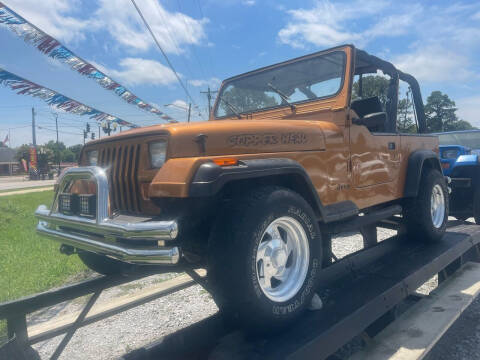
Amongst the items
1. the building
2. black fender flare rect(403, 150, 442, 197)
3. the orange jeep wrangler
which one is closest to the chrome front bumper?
the orange jeep wrangler

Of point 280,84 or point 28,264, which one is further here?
point 28,264

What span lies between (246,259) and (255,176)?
1.46 feet

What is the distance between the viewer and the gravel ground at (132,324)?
2867 millimetres

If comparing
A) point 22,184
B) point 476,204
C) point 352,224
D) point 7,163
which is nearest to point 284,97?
point 352,224

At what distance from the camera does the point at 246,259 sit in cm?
175

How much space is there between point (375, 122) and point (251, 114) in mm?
1227

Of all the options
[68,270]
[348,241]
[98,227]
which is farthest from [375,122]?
[68,270]

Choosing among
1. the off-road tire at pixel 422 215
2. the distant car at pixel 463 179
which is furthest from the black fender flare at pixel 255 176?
the distant car at pixel 463 179

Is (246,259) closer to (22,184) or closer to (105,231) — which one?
(105,231)

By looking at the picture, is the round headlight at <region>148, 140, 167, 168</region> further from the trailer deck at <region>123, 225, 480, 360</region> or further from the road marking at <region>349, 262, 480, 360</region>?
the road marking at <region>349, 262, 480, 360</region>

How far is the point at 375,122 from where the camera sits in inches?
111

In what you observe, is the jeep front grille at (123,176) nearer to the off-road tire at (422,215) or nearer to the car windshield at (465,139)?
the off-road tire at (422,215)

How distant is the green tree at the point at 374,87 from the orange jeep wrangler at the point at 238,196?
1.01 metres

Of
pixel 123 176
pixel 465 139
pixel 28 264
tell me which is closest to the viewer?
pixel 123 176
